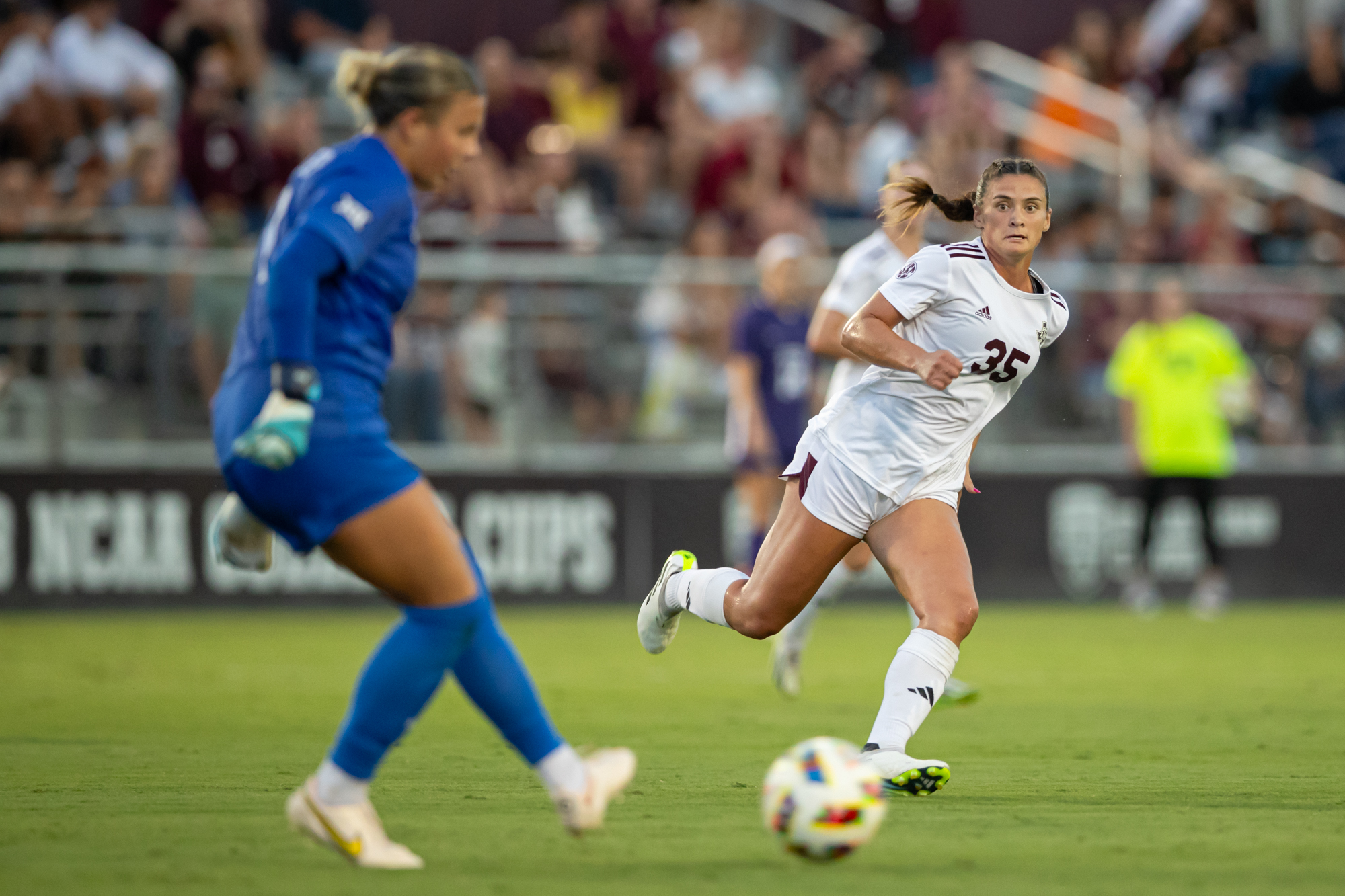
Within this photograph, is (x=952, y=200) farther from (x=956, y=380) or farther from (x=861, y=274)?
(x=861, y=274)

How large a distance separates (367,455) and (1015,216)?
273 centimetres

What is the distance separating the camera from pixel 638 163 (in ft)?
55.8

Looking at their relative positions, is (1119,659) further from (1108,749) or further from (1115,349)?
(1115,349)

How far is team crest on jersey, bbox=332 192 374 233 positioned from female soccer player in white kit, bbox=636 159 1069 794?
7.12 ft

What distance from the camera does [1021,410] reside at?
54.1 ft

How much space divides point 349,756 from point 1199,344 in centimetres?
1249

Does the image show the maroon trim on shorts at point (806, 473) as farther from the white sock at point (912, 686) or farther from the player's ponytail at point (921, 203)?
the player's ponytail at point (921, 203)

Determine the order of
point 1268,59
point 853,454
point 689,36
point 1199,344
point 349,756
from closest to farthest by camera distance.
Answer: point 349,756 → point 853,454 → point 1199,344 → point 689,36 → point 1268,59

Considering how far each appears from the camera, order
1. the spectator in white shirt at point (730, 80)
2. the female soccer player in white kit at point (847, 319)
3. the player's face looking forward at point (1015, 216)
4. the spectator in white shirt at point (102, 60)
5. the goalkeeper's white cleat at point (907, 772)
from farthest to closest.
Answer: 1. the spectator in white shirt at point (730, 80)
2. the spectator in white shirt at point (102, 60)
3. the female soccer player in white kit at point (847, 319)
4. the player's face looking forward at point (1015, 216)
5. the goalkeeper's white cleat at point (907, 772)

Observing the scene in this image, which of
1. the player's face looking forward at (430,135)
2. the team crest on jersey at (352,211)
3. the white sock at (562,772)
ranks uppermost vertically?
the player's face looking forward at (430,135)

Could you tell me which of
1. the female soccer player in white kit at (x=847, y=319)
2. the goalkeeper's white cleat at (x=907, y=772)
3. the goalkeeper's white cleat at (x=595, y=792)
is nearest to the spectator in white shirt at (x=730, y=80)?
the female soccer player in white kit at (x=847, y=319)

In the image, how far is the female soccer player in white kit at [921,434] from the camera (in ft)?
20.5

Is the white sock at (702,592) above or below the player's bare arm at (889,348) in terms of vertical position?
below

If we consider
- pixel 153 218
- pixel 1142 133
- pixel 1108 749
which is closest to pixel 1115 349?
pixel 1142 133
